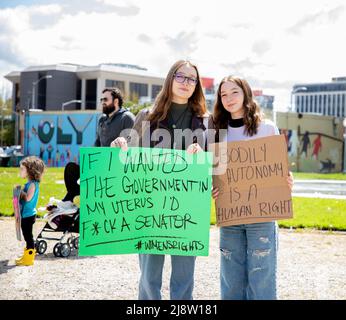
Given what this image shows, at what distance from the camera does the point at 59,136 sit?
47031mm

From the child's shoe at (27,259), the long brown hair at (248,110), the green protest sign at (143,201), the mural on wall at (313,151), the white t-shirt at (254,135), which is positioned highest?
the mural on wall at (313,151)

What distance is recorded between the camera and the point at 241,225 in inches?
146

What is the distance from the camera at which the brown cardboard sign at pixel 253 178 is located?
12.3ft

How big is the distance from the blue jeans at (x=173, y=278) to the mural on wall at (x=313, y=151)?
36665 mm

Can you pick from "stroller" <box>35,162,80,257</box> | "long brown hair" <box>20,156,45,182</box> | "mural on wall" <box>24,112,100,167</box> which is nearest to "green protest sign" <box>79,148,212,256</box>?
"long brown hair" <box>20,156,45,182</box>

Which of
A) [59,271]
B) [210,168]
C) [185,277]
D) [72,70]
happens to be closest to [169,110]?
[210,168]

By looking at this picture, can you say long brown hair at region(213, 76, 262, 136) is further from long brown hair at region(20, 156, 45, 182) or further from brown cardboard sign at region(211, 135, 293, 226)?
long brown hair at region(20, 156, 45, 182)

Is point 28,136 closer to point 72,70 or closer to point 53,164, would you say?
point 53,164

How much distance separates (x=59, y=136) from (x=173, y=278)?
44.6 metres

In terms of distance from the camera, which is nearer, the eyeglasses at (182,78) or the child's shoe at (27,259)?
the eyeglasses at (182,78)

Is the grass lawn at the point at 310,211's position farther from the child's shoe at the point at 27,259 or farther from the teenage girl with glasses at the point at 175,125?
the teenage girl with glasses at the point at 175,125

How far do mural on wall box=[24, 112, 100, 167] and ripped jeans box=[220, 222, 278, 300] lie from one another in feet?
135

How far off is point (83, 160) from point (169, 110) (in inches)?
26.8

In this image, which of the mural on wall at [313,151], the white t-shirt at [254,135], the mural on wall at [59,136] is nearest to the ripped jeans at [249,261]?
the white t-shirt at [254,135]
